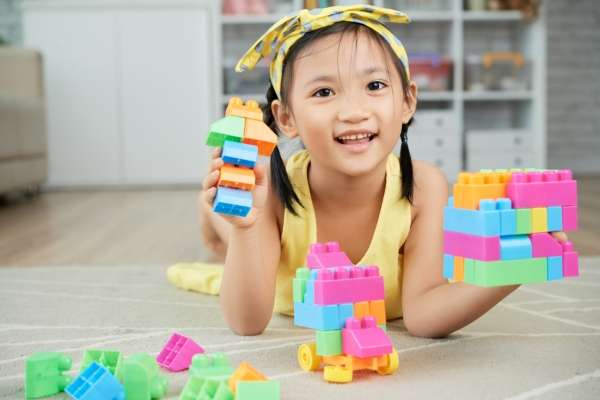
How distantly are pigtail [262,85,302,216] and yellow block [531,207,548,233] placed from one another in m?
0.43

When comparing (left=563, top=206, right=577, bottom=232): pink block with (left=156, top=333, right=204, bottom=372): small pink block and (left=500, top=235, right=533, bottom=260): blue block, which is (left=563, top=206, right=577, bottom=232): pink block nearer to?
(left=500, top=235, right=533, bottom=260): blue block

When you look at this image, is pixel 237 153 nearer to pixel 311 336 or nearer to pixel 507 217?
pixel 507 217

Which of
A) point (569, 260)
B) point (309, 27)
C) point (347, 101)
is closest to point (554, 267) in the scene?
point (569, 260)

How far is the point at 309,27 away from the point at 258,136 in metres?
0.26

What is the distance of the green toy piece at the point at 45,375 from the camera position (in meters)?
0.86

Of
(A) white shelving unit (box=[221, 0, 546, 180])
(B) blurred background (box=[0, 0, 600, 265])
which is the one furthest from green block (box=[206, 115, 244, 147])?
(A) white shelving unit (box=[221, 0, 546, 180])

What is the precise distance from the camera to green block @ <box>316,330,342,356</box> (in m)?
0.88

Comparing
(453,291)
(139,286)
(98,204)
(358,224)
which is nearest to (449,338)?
(453,291)

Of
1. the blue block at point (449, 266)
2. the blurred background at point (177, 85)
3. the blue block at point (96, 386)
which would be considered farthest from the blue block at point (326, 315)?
the blurred background at point (177, 85)

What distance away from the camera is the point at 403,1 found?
161 inches

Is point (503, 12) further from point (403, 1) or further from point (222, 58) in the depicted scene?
point (222, 58)

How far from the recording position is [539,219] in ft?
2.80

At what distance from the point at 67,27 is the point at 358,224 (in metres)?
3.13

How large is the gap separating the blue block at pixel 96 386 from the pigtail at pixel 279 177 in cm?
44
